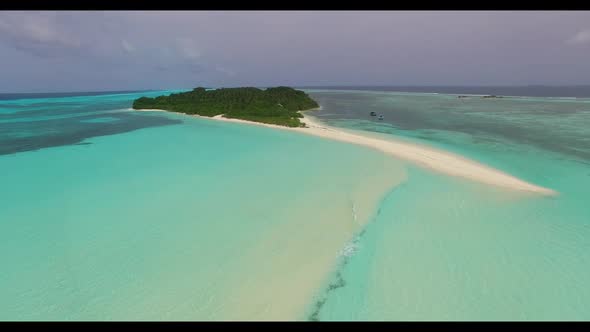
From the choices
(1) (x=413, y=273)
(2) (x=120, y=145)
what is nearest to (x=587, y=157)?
(1) (x=413, y=273)

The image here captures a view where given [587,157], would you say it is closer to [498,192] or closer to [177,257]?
[498,192]

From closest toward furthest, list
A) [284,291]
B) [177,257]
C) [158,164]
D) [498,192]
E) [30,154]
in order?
[284,291], [177,257], [498,192], [158,164], [30,154]

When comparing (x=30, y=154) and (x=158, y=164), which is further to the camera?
(x=30, y=154)

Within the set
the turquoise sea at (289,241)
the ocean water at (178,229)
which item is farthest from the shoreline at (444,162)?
the ocean water at (178,229)

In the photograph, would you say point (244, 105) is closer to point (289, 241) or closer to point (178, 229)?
point (178, 229)

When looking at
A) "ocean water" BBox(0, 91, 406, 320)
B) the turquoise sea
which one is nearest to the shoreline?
the turquoise sea

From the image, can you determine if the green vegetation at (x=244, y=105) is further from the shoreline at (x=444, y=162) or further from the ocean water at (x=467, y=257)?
the ocean water at (x=467, y=257)
